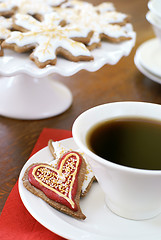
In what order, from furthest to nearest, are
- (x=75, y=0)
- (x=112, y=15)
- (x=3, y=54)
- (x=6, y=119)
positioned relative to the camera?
(x=75, y=0) < (x=112, y=15) < (x=6, y=119) < (x=3, y=54)

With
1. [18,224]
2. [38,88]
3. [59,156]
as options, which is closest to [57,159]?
[59,156]

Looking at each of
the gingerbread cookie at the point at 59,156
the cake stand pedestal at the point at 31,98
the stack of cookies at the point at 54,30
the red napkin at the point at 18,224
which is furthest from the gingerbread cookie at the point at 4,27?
the red napkin at the point at 18,224

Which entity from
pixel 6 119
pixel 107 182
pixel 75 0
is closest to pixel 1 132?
pixel 6 119

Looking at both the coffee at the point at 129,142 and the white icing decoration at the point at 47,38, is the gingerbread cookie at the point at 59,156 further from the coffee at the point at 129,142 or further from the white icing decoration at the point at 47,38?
the white icing decoration at the point at 47,38

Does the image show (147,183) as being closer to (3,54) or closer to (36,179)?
(36,179)

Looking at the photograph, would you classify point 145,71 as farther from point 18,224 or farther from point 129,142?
point 18,224

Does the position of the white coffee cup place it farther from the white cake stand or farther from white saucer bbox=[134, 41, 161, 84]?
white saucer bbox=[134, 41, 161, 84]
